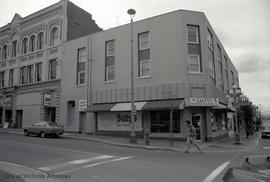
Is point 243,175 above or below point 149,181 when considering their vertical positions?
above

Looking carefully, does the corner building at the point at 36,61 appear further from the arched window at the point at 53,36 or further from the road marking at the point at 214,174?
the road marking at the point at 214,174

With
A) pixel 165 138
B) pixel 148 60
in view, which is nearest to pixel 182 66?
pixel 148 60

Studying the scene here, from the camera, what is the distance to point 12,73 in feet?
119

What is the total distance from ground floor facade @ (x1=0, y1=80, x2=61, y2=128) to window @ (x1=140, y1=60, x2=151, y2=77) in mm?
11355

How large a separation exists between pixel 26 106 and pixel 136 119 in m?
17.3

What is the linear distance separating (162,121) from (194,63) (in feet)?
19.4

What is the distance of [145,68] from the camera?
2361 centimetres

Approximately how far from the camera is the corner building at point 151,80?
21.3m

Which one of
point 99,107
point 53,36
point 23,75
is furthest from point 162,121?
point 23,75

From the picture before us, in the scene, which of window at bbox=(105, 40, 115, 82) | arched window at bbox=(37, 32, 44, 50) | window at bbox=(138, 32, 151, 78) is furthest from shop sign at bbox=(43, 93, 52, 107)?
window at bbox=(138, 32, 151, 78)

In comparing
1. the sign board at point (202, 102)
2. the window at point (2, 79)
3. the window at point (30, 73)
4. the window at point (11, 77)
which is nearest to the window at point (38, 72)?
the window at point (30, 73)

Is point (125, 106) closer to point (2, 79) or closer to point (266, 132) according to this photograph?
point (266, 132)

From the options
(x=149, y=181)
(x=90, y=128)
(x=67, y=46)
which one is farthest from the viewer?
(x=67, y=46)

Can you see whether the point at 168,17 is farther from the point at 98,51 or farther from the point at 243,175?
the point at 243,175
